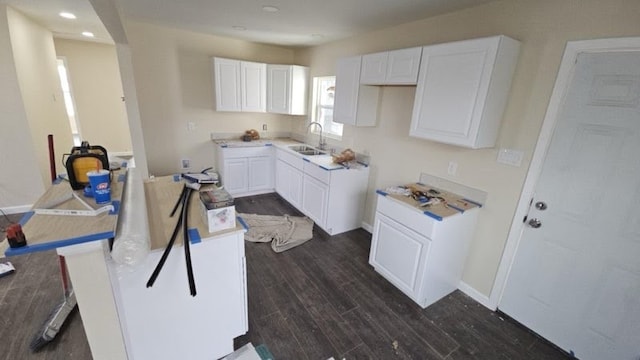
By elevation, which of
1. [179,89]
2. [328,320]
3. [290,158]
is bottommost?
[328,320]

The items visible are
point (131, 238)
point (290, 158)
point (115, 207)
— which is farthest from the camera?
point (290, 158)

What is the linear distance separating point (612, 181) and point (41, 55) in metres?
6.57

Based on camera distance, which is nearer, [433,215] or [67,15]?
[433,215]

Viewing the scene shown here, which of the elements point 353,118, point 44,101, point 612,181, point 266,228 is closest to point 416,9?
point 353,118

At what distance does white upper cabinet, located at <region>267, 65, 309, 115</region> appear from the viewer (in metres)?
4.26

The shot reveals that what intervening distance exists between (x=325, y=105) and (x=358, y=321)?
125 inches

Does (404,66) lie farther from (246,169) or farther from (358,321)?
(246,169)

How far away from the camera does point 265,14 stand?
2740 millimetres

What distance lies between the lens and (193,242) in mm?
1354

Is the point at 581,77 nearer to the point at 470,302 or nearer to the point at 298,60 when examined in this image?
the point at 470,302

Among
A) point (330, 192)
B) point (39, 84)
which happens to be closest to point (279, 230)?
point (330, 192)

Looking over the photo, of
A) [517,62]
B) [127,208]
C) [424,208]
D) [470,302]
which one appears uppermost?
[517,62]

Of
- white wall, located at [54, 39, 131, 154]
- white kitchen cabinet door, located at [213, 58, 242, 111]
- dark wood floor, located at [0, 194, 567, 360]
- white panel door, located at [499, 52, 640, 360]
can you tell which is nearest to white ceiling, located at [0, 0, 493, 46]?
white kitchen cabinet door, located at [213, 58, 242, 111]

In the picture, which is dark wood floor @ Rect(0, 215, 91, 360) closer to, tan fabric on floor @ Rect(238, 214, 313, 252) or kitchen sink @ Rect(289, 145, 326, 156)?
tan fabric on floor @ Rect(238, 214, 313, 252)
